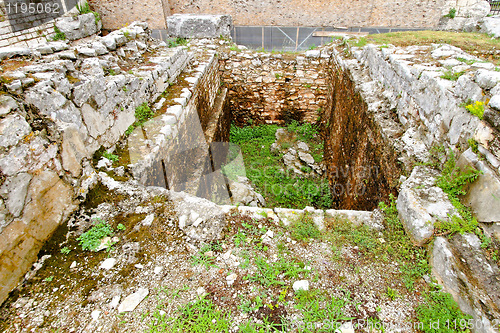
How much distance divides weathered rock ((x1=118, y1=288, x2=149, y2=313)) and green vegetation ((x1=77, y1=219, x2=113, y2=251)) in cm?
49

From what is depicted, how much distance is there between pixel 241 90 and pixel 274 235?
17.8ft

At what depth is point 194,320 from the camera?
4.66ft

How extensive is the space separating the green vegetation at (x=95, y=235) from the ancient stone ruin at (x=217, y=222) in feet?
0.03

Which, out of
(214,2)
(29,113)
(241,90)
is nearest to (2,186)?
(29,113)

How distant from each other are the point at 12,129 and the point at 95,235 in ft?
2.84

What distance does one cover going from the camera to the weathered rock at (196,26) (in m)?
6.62

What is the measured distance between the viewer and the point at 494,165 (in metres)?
1.56

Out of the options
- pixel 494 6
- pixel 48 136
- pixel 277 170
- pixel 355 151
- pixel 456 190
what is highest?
pixel 494 6

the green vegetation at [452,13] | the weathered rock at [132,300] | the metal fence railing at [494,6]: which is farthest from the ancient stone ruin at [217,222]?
the metal fence railing at [494,6]

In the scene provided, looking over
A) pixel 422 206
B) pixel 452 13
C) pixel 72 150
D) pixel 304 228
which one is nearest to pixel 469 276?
pixel 422 206

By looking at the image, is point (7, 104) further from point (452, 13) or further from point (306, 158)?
point (452, 13)

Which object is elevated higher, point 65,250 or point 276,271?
point 65,250

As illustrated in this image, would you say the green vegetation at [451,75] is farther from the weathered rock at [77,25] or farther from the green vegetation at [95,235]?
the weathered rock at [77,25]

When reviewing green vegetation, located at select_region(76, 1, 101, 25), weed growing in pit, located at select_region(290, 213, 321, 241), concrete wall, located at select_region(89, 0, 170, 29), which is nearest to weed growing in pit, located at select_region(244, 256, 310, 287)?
weed growing in pit, located at select_region(290, 213, 321, 241)
